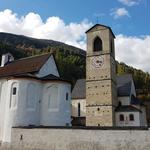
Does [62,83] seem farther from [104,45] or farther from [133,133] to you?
[104,45]

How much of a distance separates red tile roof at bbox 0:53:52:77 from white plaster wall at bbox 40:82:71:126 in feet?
9.81

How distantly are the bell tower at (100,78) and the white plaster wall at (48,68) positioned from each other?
10451mm

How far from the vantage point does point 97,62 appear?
44.8 metres

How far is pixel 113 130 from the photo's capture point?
69.1 ft

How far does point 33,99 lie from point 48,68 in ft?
18.1

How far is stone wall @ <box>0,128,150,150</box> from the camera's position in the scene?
65.4ft

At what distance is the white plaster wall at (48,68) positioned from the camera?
32466 millimetres

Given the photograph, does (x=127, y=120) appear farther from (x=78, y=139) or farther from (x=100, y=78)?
(x=78, y=139)

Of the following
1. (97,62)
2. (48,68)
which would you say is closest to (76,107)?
(97,62)

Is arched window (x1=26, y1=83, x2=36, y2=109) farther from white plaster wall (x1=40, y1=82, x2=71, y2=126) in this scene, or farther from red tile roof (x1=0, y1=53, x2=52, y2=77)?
red tile roof (x1=0, y1=53, x2=52, y2=77)

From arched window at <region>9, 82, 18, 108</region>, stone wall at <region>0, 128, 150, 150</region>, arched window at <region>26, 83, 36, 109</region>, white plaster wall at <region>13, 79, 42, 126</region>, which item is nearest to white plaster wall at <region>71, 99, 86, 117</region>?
white plaster wall at <region>13, 79, 42, 126</region>

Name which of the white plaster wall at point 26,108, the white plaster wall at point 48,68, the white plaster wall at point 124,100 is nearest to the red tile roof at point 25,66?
the white plaster wall at point 48,68

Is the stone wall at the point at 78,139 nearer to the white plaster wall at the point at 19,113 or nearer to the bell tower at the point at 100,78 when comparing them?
the white plaster wall at the point at 19,113

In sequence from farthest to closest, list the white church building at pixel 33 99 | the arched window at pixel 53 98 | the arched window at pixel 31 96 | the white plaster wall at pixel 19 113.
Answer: the arched window at pixel 53 98, the arched window at pixel 31 96, the white church building at pixel 33 99, the white plaster wall at pixel 19 113
